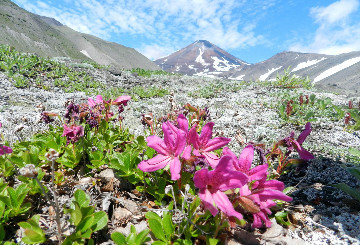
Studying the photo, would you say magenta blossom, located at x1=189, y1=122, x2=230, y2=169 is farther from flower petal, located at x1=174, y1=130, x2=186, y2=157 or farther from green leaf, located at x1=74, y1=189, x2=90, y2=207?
green leaf, located at x1=74, y1=189, x2=90, y2=207

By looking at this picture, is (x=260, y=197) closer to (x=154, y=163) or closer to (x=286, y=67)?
(x=154, y=163)

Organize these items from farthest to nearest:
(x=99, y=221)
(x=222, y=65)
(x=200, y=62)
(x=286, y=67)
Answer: (x=200, y=62), (x=222, y=65), (x=286, y=67), (x=99, y=221)

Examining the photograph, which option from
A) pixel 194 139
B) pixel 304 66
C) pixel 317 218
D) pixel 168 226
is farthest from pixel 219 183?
pixel 304 66

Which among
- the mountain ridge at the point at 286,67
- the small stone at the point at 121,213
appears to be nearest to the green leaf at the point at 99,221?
the small stone at the point at 121,213

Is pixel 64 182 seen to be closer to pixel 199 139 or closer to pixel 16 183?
pixel 16 183

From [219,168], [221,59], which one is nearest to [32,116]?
[219,168]

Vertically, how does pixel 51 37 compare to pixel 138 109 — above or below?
above
